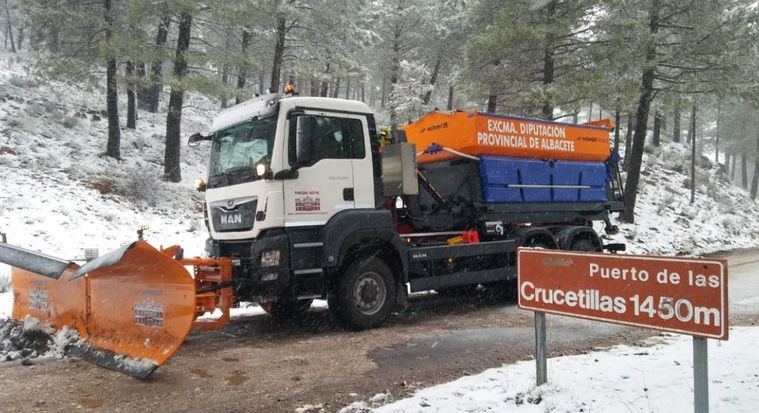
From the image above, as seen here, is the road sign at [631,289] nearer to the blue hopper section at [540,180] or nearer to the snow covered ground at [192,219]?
the snow covered ground at [192,219]

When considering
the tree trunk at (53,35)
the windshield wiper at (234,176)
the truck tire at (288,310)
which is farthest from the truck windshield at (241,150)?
the tree trunk at (53,35)

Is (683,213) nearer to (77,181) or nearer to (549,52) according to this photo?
(549,52)

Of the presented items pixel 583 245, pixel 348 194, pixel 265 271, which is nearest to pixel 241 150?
pixel 348 194

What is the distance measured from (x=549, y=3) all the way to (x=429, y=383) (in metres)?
13.9

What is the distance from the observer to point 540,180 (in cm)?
947

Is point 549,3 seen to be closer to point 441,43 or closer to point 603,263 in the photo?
point 441,43

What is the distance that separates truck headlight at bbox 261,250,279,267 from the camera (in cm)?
634

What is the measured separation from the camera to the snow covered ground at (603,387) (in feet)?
13.4

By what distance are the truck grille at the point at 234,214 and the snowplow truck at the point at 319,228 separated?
0.08 feet

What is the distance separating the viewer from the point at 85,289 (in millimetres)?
6129

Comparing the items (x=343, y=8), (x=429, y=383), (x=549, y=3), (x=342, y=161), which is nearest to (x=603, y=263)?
(x=429, y=383)

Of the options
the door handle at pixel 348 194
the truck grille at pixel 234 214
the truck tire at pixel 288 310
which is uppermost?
the door handle at pixel 348 194

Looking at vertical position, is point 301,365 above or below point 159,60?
below

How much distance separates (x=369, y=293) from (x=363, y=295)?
10cm
